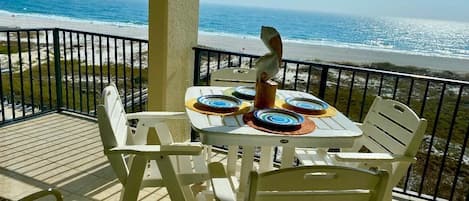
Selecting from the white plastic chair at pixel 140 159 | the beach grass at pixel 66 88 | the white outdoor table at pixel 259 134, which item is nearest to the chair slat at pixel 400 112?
the white outdoor table at pixel 259 134

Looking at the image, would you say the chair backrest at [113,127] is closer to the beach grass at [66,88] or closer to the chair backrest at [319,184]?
the chair backrest at [319,184]

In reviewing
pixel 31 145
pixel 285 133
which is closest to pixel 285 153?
pixel 285 133

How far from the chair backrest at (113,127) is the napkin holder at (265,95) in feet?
2.49

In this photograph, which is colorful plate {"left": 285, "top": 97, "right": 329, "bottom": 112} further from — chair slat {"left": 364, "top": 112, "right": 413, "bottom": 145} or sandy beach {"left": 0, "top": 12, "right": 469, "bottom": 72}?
sandy beach {"left": 0, "top": 12, "right": 469, "bottom": 72}

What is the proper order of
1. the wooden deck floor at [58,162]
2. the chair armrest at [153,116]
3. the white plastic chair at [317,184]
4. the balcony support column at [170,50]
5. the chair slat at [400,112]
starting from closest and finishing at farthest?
the white plastic chair at [317,184], the chair slat at [400,112], the chair armrest at [153,116], the wooden deck floor at [58,162], the balcony support column at [170,50]

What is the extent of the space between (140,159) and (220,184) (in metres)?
0.42

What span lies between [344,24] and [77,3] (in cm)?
2120

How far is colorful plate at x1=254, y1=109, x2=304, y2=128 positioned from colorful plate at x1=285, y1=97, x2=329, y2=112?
174mm

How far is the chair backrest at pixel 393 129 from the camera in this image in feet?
5.72

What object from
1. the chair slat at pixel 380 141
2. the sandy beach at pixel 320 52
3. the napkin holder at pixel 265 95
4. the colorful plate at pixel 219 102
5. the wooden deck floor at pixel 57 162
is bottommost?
the sandy beach at pixel 320 52

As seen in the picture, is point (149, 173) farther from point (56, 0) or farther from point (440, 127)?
point (56, 0)

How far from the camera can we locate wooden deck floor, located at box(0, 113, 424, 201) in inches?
98.7

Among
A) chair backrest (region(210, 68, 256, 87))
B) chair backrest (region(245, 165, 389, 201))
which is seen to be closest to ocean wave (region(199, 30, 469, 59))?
chair backrest (region(210, 68, 256, 87))

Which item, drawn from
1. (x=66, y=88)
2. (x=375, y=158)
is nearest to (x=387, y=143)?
(x=375, y=158)
